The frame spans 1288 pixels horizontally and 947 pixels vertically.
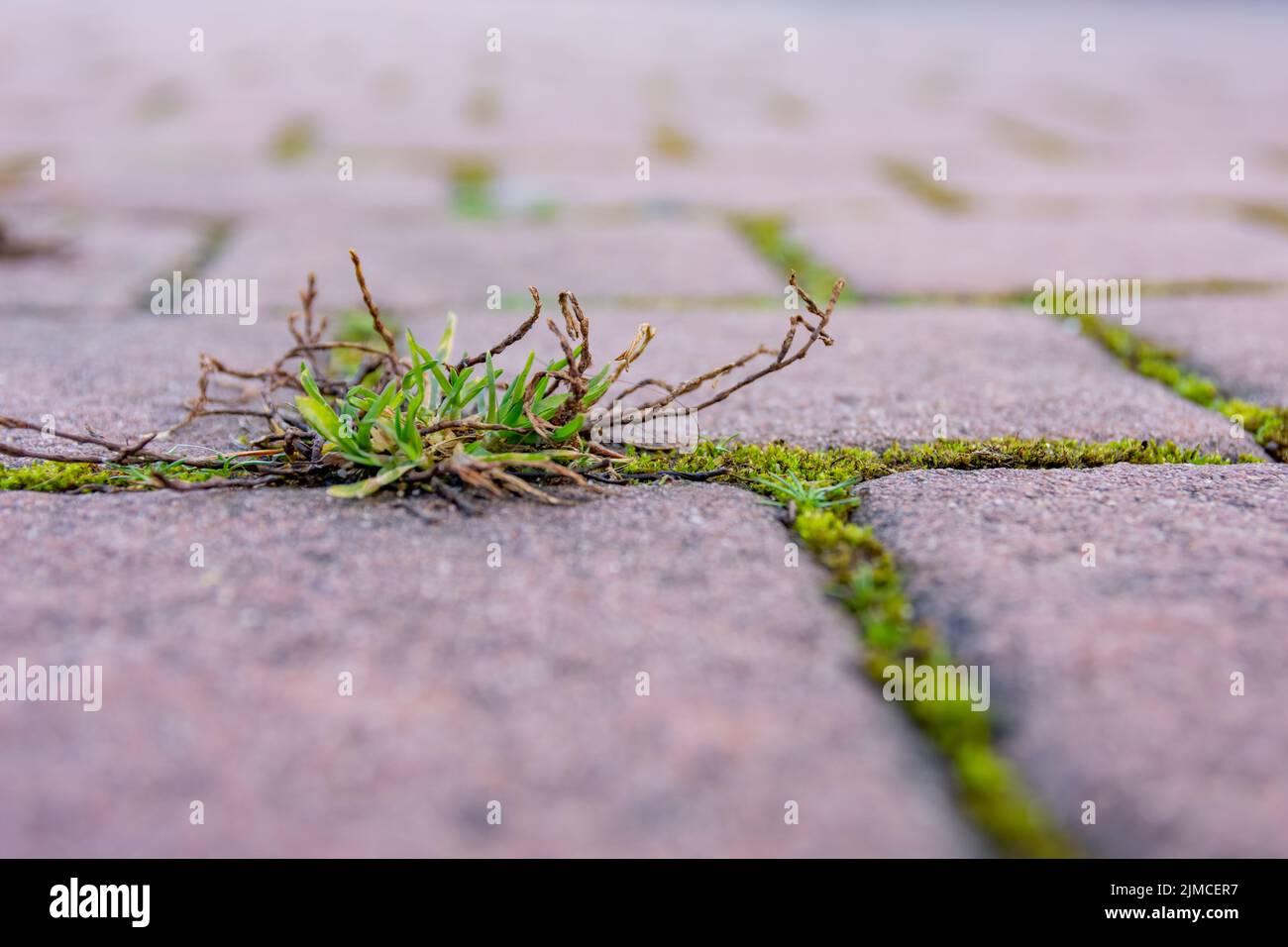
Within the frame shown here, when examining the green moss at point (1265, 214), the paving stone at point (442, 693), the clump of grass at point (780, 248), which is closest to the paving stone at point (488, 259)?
the clump of grass at point (780, 248)

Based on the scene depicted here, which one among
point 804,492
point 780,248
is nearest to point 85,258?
point 780,248

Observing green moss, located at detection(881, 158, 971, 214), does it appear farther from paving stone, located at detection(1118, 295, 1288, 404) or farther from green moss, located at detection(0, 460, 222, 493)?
green moss, located at detection(0, 460, 222, 493)

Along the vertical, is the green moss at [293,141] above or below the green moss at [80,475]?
above

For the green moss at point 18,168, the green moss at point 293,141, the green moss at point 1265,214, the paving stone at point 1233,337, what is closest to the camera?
the paving stone at point 1233,337

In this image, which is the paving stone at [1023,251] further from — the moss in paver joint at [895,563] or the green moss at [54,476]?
the green moss at [54,476]

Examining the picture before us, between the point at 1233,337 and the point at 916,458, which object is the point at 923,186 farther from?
the point at 916,458
